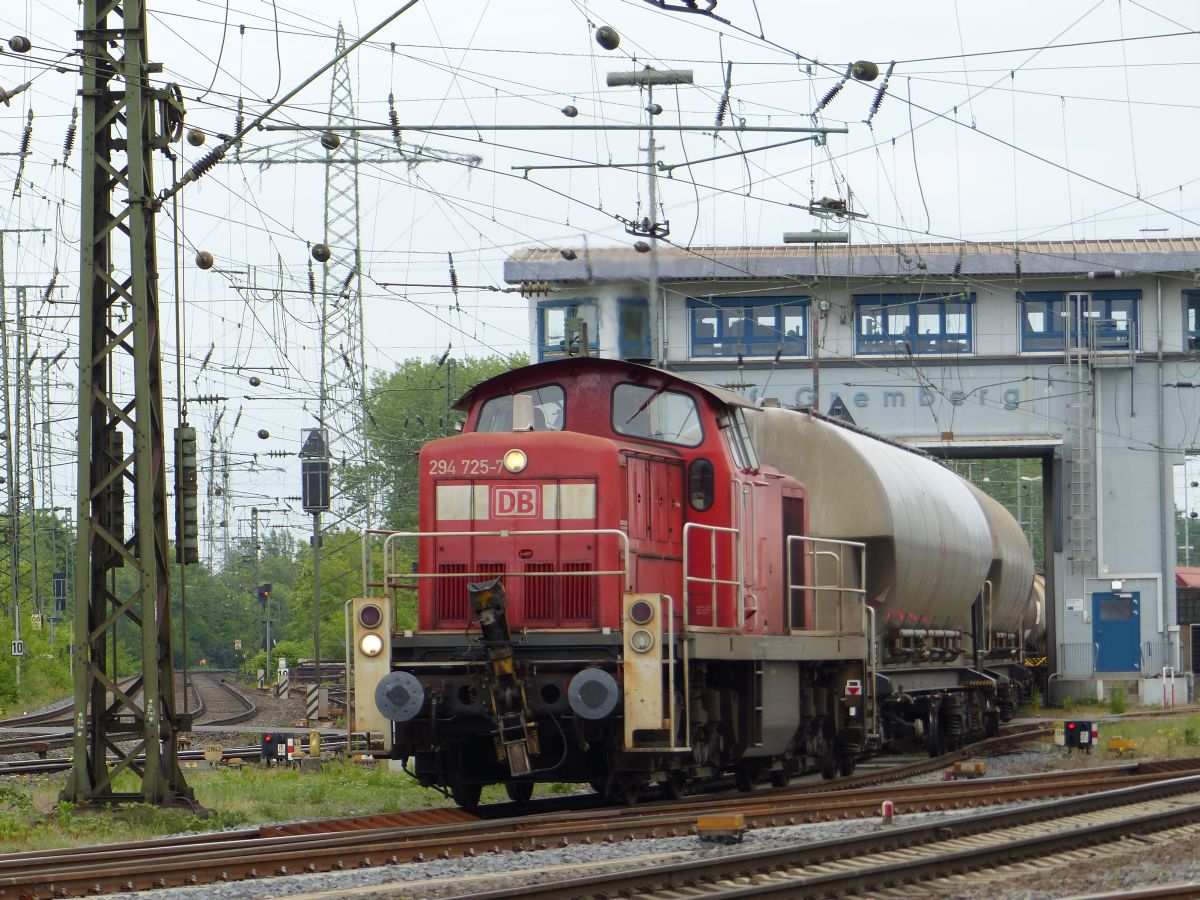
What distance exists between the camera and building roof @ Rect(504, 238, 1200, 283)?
37594mm

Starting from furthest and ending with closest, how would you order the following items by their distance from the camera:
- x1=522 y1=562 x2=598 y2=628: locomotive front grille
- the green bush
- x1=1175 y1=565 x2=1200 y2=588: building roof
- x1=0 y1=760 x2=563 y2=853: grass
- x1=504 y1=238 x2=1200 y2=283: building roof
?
x1=1175 y1=565 x2=1200 y2=588: building roof
x1=504 y1=238 x2=1200 y2=283: building roof
the green bush
x1=0 y1=760 x2=563 y2=853: grass
x1=522 y1=562 x2=598 y2=628: locomotive front grille

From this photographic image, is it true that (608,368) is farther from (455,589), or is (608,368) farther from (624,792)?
(624,792)

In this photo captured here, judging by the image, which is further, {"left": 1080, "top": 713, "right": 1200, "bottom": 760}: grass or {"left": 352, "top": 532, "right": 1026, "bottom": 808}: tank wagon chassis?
{"left": 1080, "top": 713, "right": 1200, "bottom": 760}: grass

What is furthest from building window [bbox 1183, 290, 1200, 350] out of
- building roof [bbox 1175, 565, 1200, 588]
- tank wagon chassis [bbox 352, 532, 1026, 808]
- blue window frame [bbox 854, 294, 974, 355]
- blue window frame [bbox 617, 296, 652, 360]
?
tank wagon chassis [bbox 352, 532, 1026, 808]

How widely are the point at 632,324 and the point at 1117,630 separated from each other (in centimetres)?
1369

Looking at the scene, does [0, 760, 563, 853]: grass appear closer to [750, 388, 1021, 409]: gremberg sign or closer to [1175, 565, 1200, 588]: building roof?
[750, 388, 1021, 409]: gremberg sign

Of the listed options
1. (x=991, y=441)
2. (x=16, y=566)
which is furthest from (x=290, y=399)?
(x=991, y=441)

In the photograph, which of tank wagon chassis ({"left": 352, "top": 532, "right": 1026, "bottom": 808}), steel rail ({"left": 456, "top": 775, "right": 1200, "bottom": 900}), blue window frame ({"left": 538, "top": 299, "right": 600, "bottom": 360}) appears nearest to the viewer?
steel rail ({"left": 456, "top": 775, "right": 1200, "bottom": 900})

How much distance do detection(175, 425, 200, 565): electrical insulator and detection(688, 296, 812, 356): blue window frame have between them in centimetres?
2534

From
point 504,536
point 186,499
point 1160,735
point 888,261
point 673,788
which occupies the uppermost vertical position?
point 888,261

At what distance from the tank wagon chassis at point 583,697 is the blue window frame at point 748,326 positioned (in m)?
24.3

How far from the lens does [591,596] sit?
12.6 metres

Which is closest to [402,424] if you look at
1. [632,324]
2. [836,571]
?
[632,324]

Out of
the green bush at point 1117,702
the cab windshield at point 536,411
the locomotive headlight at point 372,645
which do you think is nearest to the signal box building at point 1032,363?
the green bush at point 1117,702
